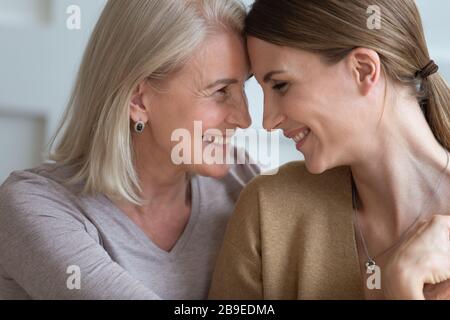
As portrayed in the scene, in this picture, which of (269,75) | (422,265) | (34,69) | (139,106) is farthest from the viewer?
(34,69)

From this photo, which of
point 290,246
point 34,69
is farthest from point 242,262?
point 34,69

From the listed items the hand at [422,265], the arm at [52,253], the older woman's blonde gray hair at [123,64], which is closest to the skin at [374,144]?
the hand at [422,265]

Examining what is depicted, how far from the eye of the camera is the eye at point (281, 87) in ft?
4.34

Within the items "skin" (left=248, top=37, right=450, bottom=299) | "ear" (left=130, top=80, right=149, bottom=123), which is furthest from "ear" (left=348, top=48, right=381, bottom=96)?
"ear" (left=130, top=80, right=149, bottom=123)

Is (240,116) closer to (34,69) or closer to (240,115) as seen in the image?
(240,115)

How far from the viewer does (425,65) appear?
1331 mm

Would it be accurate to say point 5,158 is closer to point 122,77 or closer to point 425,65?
point 122,77

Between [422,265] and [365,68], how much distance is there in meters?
0.36

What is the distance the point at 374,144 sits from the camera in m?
1.32

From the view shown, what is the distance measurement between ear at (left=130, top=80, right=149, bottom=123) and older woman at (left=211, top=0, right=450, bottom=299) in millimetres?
230

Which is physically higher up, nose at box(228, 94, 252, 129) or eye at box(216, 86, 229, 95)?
eye at box(216, 86, 229, 95)

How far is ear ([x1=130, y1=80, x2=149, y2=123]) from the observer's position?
140 centimetres

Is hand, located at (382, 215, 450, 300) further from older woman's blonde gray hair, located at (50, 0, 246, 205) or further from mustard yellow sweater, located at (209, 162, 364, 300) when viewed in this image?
older woman's blonde gray hair, located at (50, 0, 246, 205)

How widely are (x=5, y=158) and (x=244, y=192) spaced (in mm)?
644
